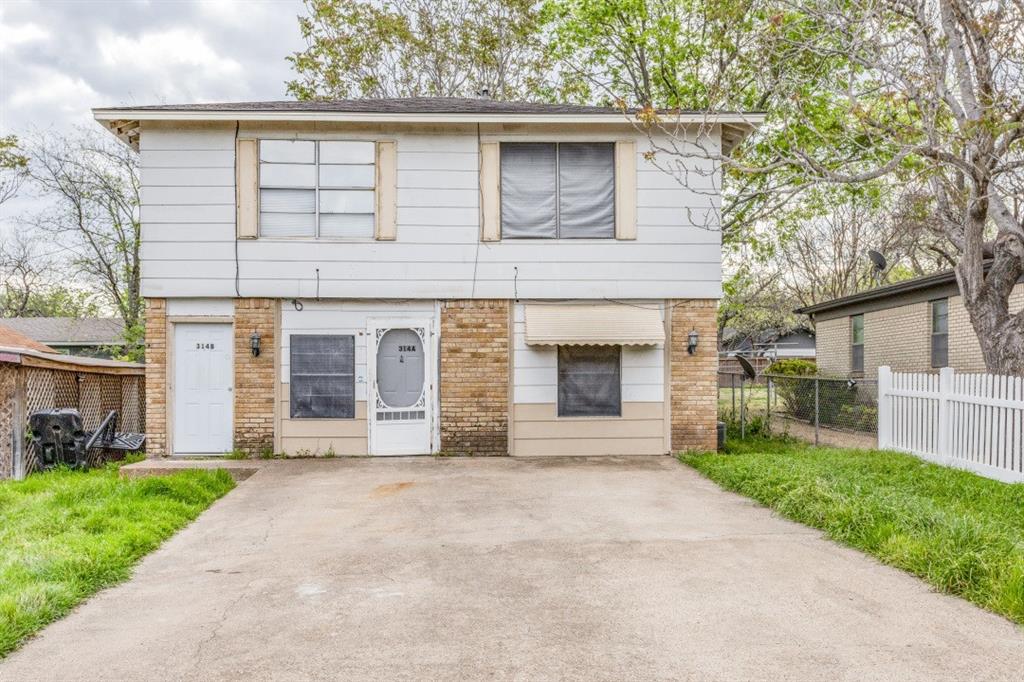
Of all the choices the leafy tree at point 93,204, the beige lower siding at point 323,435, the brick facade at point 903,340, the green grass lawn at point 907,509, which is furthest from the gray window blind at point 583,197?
the leafy tree at point 93,204

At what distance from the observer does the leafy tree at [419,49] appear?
1992cm

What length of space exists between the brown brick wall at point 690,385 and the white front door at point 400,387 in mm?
3789

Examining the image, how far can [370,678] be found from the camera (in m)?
3.50

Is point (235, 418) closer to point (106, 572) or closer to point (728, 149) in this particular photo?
point (106, 572)

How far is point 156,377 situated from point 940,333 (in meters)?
17.2

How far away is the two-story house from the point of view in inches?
412

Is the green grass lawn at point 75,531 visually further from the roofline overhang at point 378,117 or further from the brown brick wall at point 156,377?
the roofline overhang at point 378,117

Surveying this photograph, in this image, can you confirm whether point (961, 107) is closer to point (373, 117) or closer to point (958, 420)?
point (958, 420)

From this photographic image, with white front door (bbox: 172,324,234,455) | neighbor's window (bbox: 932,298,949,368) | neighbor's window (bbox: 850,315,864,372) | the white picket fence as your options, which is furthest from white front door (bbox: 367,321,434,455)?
neighbor's window (bbox: 850,315,864,372)

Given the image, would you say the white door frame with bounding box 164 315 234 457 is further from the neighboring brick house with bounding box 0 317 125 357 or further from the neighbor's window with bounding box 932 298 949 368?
the neighboring brick house with bounding box 0 317 125 357

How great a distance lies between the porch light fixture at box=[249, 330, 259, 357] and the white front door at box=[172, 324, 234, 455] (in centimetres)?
42

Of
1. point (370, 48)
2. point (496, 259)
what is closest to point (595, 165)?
point (496, 259)

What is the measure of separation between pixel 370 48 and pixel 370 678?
1990 centimetres

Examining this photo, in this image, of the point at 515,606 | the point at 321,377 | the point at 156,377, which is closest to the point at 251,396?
the point at 321,377
